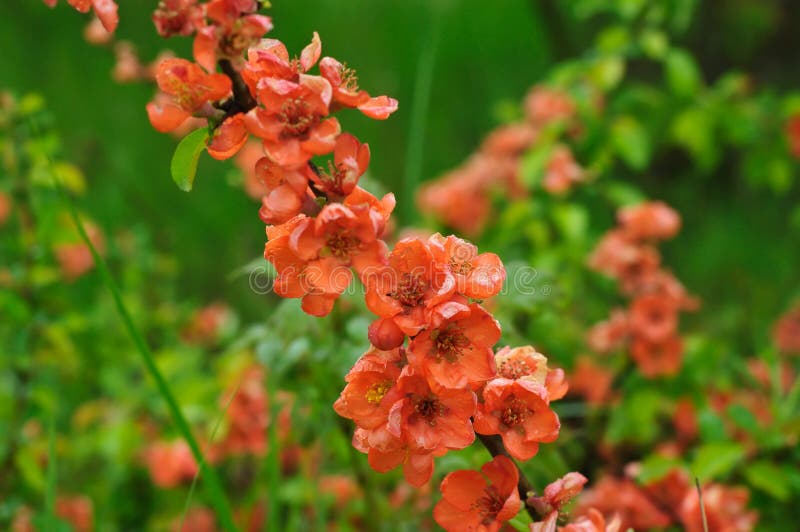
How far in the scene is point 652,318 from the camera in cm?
188

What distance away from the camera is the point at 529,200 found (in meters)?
2.25

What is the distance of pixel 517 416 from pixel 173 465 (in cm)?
127

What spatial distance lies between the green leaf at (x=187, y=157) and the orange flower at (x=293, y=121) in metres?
0.12

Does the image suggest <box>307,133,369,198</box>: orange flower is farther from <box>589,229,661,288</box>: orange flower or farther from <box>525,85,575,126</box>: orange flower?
<box>525,85,575,126</box>: orange flower

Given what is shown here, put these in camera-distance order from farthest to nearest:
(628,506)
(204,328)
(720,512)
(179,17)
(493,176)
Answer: (204,328) → (493,176) → (628,506) → (720,512) → (179,17)

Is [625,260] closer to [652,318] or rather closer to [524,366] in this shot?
[652,318]

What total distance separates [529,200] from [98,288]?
66.7 inches

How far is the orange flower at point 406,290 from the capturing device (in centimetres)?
80

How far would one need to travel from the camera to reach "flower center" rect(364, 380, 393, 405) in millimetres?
845

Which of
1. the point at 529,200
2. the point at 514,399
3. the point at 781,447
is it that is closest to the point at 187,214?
the point at 529,200

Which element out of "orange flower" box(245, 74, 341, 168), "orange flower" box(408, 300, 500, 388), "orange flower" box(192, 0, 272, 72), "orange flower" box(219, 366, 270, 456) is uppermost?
"orange flower" box(192, 0, 272, 72)

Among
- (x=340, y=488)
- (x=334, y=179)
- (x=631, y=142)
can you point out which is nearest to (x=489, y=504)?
(x=334, y=179)

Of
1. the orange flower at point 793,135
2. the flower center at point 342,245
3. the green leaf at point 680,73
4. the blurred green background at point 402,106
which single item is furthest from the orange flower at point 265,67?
the orange flower at point 793,135

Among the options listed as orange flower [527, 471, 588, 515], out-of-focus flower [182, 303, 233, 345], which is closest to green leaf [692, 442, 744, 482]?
orange flower [527, 471, 588, 515]
